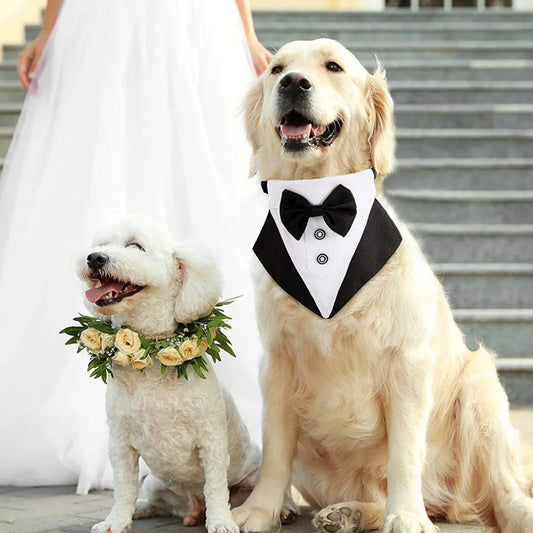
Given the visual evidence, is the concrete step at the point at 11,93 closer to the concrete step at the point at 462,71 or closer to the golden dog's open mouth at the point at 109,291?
the concrete step at the point at 462,71

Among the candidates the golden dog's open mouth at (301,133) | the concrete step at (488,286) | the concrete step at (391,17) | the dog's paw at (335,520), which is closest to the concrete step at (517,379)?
the concrete step at (488,286)

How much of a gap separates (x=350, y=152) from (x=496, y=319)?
239 centimetres

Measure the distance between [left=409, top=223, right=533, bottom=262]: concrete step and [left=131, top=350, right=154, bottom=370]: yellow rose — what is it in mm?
3022

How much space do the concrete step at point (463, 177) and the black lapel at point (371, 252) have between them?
10.6 feet

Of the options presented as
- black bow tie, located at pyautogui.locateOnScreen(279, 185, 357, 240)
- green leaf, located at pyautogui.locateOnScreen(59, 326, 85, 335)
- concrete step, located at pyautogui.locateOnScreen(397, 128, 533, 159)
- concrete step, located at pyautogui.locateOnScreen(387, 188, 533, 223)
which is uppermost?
concrete step, located at pyautogui.locateOnScreen(397, 128, 533, 159)

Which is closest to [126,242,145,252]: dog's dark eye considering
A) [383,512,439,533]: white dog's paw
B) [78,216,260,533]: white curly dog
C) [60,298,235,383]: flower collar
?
[78,216,260,533]: white curly dog

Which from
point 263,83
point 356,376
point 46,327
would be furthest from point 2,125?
point 356,376

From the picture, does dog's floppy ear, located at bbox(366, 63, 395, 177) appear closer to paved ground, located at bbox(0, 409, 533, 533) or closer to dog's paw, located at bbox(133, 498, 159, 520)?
paved ground, located at bbox(0, 409, 533, 533)

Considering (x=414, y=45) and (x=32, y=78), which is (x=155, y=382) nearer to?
(x=32, y=78)

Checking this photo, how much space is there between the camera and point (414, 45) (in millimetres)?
7297

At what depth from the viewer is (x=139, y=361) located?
250 centimetres

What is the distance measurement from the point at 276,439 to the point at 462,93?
448 cm

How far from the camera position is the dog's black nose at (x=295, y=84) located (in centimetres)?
253

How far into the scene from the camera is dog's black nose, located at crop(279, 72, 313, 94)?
99.6 inches
